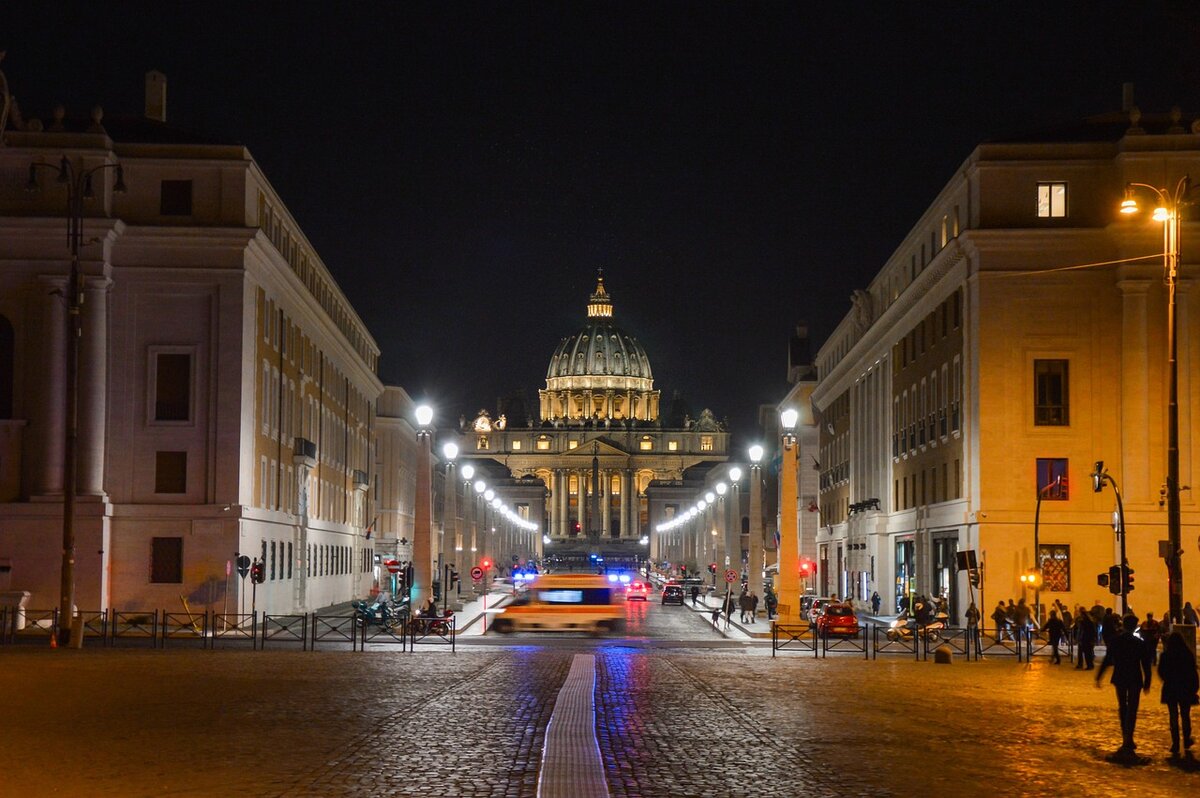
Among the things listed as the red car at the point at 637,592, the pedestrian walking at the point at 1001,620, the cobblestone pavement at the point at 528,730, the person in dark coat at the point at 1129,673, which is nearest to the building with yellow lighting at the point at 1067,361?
the pedestrian walking at the point at 1001,620

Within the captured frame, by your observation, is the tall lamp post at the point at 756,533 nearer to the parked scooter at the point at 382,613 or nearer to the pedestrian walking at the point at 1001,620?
the parked scooter at the point at 382,613

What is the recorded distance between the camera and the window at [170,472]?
5778 centimetres

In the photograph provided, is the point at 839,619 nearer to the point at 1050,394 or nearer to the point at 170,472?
the point at 1050,394

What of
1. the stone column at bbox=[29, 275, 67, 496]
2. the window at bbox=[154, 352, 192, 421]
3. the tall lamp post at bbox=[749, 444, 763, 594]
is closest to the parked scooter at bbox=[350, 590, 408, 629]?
the window at bbox=[154, 352, 192, 421]

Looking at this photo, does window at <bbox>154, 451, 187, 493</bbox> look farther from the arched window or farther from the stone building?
the arched window

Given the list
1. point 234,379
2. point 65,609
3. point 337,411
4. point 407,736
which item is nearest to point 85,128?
point 234,379

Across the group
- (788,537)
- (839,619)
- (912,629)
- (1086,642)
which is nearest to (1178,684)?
(1086,642)

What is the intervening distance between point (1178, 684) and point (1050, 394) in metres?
37.3

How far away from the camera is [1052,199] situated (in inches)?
A: 2247

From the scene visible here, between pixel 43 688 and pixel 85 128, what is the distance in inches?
1386

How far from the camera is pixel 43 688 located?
28797 mm

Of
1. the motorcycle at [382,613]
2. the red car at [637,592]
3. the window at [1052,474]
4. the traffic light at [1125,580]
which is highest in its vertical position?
the window at [1052,474]

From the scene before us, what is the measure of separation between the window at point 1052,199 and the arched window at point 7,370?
113 feet

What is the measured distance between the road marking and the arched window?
33.7m
